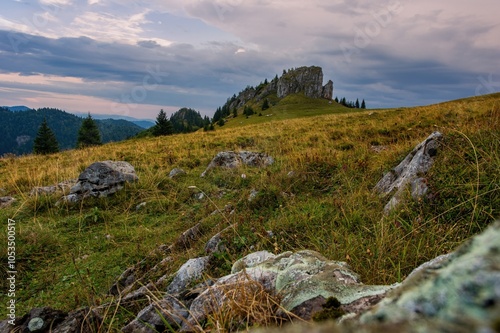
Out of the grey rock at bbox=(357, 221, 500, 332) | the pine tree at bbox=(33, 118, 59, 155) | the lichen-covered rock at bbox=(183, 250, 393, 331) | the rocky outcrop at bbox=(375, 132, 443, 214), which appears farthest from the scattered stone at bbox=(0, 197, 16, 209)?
the pine tree at bbox=(33, 118, 59, 155)

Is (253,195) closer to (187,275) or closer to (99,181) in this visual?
(187,275)

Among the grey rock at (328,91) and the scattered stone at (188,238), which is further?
the grey rock at (328,91)

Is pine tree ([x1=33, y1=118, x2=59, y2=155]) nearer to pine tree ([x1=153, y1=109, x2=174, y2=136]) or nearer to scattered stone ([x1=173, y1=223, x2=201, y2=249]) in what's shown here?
pine tree ([x1=153, y1=109, x2=174, y2=136])

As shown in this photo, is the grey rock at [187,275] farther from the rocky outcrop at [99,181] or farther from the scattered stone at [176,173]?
the scattered stone at [176,173]

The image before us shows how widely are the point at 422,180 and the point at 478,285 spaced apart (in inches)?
186

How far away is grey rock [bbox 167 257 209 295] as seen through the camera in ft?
13.1

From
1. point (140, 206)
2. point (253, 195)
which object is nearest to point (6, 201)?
point (140, 206)

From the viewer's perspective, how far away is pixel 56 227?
7.48m

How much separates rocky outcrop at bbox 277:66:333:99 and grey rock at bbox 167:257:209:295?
15333cm

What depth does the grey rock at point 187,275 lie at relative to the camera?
4.00 meters

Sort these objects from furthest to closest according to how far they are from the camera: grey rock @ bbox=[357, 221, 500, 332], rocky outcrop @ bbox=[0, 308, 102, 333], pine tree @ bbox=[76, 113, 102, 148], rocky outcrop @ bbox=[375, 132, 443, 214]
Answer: pine tree @ bbox=[76, 113, 102, 148] → rocky outcrop @ bbox=[375, 132, 443, 214] → rocky outcrop @ bbox=[0, 308, 102, 333] → grey rock @ bbox=[357, 221, 500, 332]

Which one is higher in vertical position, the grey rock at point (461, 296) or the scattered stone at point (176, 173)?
the grey rock at point (461, 296)

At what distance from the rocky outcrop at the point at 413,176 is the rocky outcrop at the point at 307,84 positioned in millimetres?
150788

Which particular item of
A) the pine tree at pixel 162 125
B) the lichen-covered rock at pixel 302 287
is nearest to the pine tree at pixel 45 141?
the pine tree at pixel 162 125
